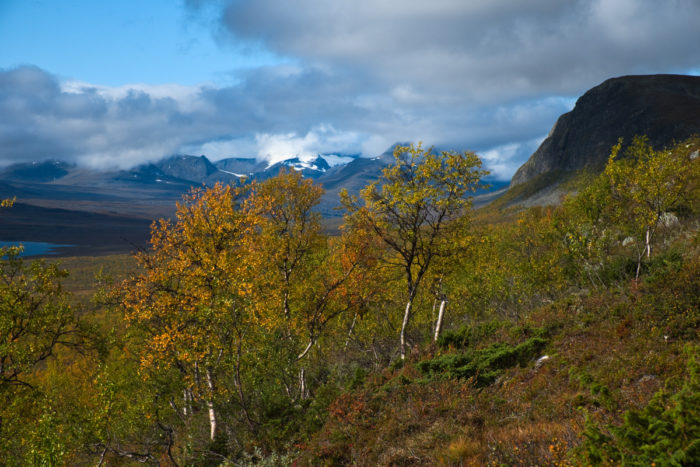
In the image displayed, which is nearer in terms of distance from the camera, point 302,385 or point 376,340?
point 302,385

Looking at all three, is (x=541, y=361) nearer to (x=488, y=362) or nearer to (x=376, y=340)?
(x=488, y=362)

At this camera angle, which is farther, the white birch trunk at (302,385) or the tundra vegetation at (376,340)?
the white birch trunk at (302,385)

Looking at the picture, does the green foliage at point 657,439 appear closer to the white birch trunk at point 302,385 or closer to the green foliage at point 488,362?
the green foliage at point 488,362

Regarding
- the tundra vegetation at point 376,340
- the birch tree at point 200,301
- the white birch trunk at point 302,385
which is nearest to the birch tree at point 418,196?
the tundra vegetation at point 376,340

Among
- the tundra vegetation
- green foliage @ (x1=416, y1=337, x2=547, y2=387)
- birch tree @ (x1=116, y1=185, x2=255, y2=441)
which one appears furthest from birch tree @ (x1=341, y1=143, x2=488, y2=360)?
birch tree @ (x1=116, y1=185, x2=255, y2=441)

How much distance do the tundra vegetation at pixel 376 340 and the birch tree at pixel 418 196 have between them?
0.14 meters

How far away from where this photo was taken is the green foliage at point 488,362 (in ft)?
51.4

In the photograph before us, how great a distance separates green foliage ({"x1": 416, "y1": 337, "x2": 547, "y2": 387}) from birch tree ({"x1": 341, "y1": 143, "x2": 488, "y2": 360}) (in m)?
5.29

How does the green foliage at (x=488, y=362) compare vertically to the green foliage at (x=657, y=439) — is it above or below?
below

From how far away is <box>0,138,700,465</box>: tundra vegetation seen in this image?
10805mm

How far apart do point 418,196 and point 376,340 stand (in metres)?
20.7

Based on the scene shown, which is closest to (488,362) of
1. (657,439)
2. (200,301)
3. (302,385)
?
(657,439)

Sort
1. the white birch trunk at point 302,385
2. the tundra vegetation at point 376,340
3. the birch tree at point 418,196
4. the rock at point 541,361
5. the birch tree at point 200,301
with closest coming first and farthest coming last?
1. the tundra vegetation at point 376,340
2. the rock at point 541,361
3. the birch tree at point 200,301
4. the birch tree at point 418,196
5. the white birch trunk at point 302,385

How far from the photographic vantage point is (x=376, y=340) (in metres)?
36.7
